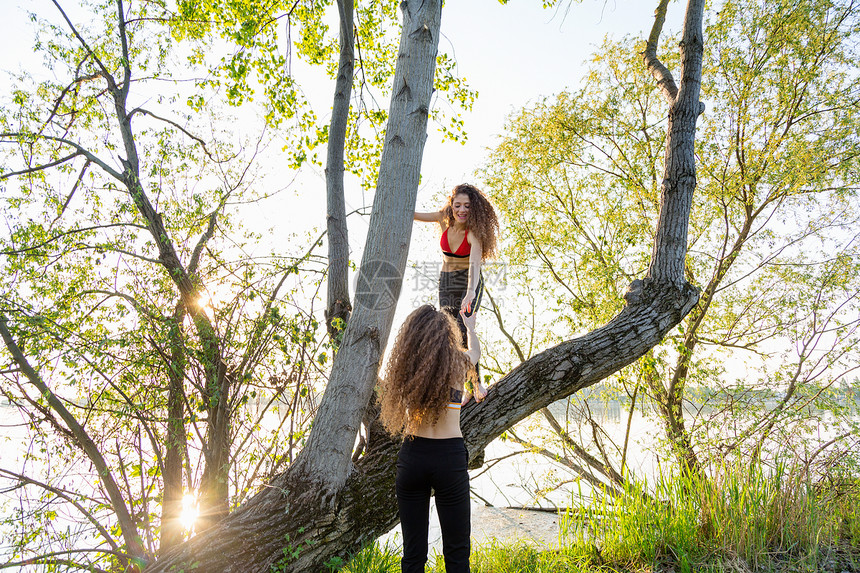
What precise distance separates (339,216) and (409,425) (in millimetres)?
1723

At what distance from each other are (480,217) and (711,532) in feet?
8.41

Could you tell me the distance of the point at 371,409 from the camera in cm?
316

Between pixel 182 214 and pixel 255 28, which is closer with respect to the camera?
pixel 255 28

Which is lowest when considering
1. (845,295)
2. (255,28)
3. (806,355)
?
(806,355)

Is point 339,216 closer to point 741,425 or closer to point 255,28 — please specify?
point 255,28

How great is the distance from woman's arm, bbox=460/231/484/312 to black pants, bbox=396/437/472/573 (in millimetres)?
977

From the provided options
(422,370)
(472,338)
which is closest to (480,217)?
(472,338)

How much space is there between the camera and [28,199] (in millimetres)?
4535

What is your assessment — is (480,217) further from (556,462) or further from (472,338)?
(556,462)

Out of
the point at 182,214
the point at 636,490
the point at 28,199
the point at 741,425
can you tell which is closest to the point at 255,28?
the point at 182,214

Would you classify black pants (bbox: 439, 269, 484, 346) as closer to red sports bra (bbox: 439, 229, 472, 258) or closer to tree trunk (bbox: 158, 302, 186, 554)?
red sports bra (bbox: 439, 229, 472, 258)

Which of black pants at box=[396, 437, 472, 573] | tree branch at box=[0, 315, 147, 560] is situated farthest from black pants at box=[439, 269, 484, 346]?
tree branch at box=[0, 315, 147, 560]

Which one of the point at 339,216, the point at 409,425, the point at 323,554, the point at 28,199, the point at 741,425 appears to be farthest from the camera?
the point at 741,425

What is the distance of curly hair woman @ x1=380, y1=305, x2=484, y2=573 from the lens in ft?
7.09
